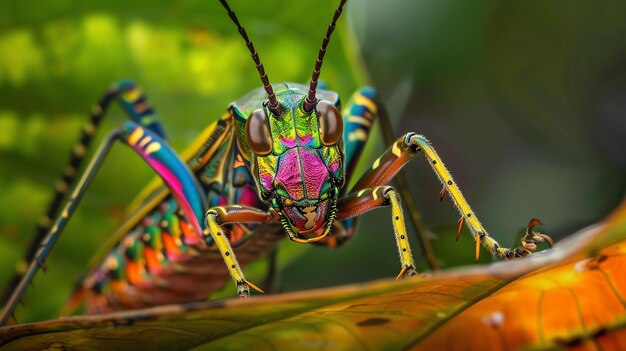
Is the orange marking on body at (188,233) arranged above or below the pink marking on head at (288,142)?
below

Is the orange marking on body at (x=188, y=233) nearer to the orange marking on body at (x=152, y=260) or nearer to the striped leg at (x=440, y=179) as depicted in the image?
the orange marking on body at (x=152, y=260)

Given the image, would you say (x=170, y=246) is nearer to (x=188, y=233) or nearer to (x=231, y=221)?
(x=188, y=233)

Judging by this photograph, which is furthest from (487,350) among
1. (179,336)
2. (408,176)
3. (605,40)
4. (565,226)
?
(605,40)

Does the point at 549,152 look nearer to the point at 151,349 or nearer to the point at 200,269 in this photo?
the point at 200,269

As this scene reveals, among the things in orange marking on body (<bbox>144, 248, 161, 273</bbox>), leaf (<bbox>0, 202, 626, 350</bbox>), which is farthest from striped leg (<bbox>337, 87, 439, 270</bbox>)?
leaf (<bbox>0, 202, 626, 350</bbox>)

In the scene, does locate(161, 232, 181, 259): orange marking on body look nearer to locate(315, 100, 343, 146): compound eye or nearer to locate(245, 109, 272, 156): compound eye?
locate(245, 109, 272, 156): compound eye

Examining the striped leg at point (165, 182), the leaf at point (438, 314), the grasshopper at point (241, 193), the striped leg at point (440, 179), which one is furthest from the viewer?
the striped leg at point (165, 182)

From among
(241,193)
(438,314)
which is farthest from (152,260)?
(438,314)

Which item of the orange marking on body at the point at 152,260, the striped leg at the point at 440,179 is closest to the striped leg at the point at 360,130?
the striped leg at the point at 440,179
